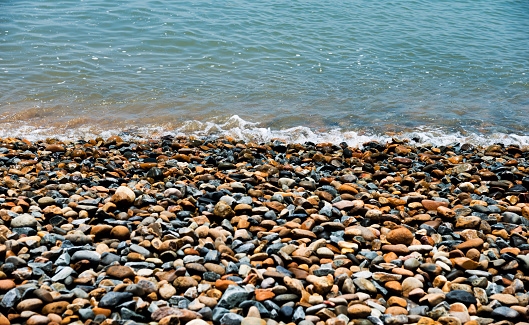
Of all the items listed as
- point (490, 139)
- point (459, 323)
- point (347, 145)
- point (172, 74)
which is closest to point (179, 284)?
point (459, 323)

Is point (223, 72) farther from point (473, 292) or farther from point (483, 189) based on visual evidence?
point (473, 292)

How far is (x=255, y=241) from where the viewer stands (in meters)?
3.79

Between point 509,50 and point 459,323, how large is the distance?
1425 cm

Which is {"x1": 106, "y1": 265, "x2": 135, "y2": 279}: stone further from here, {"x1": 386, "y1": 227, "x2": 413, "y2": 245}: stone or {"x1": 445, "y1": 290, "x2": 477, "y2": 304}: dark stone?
{"x1": 445, "y1": 290, "x2": 477, "y2": 304}: dark stone

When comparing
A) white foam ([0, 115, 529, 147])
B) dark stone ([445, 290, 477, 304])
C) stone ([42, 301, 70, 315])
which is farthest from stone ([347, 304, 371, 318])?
white foam ([0, 115, 529, 147])

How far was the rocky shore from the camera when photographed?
9.68 ft

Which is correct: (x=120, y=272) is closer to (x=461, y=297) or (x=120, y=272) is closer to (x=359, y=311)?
(x=359, y=311)

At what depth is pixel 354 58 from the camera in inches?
480

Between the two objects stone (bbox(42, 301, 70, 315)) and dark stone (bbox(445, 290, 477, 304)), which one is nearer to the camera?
stone (bbox(42, 301, 70, 315))

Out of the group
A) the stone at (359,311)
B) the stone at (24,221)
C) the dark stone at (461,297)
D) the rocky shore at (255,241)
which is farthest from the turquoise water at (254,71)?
the stone at (359,311)

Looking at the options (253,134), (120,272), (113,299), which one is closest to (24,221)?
(120,272)

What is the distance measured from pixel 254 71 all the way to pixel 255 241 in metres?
7.77

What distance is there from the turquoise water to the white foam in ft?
0.15

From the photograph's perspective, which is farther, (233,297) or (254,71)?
(254,71)
